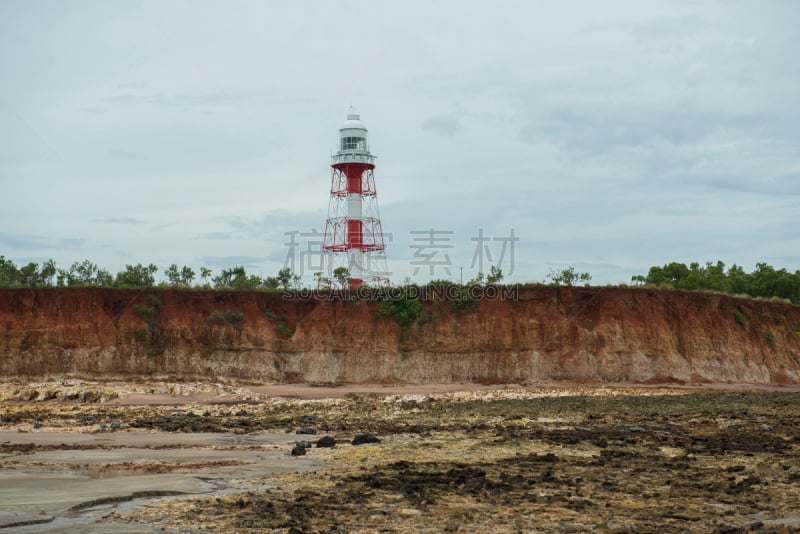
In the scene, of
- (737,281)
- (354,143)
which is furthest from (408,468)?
(737,281)

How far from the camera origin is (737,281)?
61875 mm

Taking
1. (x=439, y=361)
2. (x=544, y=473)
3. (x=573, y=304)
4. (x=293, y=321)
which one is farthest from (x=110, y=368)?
(x=544, y=473)

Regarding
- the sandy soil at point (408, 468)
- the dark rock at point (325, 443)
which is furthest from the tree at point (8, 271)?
the dark rock at point (325, 443)

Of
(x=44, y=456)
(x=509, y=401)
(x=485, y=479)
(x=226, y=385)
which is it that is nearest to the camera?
(x=485, y=479)

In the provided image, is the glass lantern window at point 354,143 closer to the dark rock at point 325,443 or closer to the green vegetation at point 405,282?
the green vegetation at point 405,282

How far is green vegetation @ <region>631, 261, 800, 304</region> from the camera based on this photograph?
60938 millimetres

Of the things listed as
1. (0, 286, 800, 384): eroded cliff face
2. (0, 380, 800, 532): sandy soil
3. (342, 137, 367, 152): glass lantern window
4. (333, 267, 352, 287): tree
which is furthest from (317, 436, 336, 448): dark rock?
(342, 137, 367, 152): glass lantern window

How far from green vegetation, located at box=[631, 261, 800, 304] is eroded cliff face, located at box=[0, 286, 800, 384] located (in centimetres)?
1795

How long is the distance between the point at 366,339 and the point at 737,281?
35.1m

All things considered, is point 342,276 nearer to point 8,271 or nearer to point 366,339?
point 366,339

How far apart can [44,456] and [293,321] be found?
27153 millimetres

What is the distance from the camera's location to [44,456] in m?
14.4

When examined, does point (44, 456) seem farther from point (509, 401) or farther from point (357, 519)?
point (509, 401)

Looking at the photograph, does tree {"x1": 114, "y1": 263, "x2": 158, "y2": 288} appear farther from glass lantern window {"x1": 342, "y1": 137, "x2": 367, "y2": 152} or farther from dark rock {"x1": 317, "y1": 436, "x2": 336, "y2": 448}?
dark rock {"x1": 317, "y1": 436, "x2": 336, "y2": 448}
